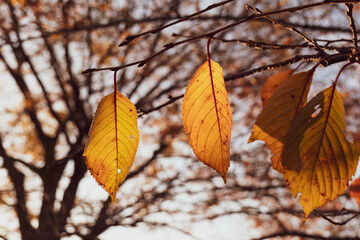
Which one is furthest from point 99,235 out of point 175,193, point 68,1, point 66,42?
point 68,1

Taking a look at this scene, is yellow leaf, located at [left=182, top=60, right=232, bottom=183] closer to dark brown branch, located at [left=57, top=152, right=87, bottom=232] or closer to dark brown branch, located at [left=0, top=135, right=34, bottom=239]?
dark brown branch, located at [left=57, top=152, right=87, bottom=232]

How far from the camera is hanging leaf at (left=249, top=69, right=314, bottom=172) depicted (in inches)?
16.8

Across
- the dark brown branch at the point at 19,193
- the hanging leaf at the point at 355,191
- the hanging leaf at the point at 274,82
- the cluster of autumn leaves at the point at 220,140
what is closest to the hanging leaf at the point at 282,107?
the cluster of autumn leaves at the point at 220,140

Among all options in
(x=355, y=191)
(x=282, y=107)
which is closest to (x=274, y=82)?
(x=282, y=107)

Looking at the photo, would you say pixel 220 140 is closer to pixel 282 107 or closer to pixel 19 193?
pixel 282 107

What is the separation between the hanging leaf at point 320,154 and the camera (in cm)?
39

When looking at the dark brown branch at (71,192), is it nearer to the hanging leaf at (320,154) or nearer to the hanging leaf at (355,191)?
the hanging leaf at (355,191)

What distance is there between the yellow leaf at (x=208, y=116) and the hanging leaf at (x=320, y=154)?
0.08 meters

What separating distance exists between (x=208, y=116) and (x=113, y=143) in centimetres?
13

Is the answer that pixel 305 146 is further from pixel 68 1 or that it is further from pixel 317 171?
pixel 68 1

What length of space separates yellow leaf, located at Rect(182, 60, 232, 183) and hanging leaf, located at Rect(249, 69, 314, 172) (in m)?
0.06

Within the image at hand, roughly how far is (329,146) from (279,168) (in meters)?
0.08

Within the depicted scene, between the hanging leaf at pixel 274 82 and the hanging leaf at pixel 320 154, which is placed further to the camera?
the hanging leaf at pixel 274 82

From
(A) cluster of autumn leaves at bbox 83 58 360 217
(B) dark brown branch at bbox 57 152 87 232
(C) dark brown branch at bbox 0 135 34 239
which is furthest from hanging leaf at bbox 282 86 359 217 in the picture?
(C) dark brown branch at bbox 0 135 34 239
